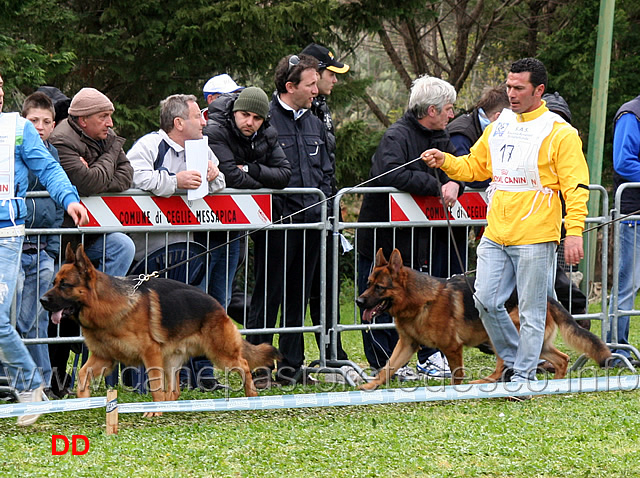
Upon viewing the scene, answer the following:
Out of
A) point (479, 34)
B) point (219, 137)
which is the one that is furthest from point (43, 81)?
point (479, 34)

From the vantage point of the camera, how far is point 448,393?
6141 mm

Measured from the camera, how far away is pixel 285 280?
740cm

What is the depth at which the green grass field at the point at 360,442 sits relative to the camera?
464 centimetres

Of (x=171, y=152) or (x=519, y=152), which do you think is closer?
(x=519, y=152)

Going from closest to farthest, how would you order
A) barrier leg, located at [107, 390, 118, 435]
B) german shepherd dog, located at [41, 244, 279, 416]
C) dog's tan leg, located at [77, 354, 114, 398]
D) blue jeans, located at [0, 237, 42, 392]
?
1. barrier leg, located at [107, 390, 118, 435]
2. blue jeans, located at [0, 237, 42, 392]
3. german shepherd dog, located at [41, 244, 279, 416]
4. dog's tan leg, located at [77, 354, 114, 398]

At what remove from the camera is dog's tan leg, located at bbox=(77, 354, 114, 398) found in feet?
19.5

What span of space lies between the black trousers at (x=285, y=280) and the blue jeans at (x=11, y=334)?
213cm

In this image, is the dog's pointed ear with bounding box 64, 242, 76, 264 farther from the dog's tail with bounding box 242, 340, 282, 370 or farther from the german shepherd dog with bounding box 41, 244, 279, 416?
the dog's tail with bounding box 242, 340, 282, 370

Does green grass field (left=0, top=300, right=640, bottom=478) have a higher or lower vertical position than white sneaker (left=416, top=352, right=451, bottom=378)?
higher

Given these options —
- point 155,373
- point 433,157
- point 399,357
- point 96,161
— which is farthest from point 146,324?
point 433,157

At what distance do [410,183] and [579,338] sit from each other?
70.0 inches

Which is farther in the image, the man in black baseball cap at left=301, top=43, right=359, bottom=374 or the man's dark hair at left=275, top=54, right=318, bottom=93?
the man in black baseball cap at left=301, top=43, right=359, bottom=374

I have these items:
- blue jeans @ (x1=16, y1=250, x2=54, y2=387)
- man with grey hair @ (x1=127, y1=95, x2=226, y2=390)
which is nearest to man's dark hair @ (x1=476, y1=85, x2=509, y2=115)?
man with grey hair @ (x1=127, y1=95, x2=226, y2=390)

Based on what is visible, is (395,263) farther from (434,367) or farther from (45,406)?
(45,406)
